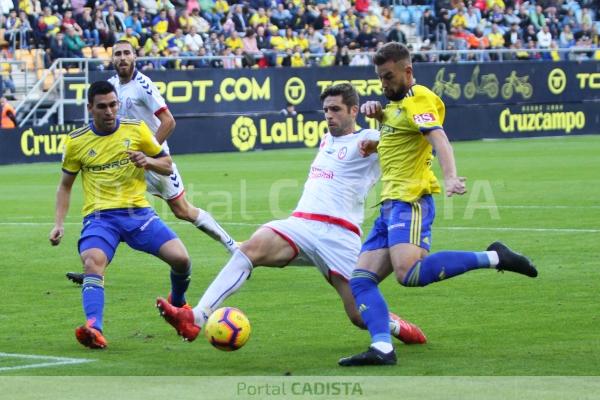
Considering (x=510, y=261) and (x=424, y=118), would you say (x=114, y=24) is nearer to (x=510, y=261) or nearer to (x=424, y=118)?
(x=424, y=118)

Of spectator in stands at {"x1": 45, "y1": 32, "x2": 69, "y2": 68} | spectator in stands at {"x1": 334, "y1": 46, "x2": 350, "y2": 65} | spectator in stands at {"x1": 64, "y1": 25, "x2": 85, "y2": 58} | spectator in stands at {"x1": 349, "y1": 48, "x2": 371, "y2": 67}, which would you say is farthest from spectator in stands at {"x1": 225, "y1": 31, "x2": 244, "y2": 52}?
spectator in stands at {"x1": 45, "y1": 32, "x2": 69, "y2": 68}

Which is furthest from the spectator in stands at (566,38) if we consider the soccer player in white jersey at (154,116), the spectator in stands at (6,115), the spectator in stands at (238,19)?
the soccer player in white jersey at (154,116)

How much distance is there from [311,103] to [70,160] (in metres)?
27.3

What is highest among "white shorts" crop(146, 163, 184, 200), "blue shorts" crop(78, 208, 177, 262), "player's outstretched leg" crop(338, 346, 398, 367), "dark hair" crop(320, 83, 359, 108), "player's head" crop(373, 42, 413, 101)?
"player's head" crop(373, 42, 413, 101)

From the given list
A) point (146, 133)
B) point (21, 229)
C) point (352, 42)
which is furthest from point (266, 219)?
point (352, 42)

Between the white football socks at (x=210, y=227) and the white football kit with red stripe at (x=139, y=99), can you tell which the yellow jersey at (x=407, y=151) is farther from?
the white football kit with red stripe at (x=139, y=99)

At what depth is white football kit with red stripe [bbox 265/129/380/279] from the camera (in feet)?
29.3

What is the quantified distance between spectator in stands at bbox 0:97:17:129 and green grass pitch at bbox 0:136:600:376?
932cm

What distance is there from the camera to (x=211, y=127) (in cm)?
3512

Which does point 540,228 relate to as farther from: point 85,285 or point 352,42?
point 352,42

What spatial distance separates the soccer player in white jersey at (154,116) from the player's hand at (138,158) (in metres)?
2.60

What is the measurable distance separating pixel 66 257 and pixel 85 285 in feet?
19.4

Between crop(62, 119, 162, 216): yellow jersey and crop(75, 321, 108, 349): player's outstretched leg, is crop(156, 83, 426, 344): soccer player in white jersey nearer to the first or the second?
crop(75, 321, 108, 349): player's outstretched leg

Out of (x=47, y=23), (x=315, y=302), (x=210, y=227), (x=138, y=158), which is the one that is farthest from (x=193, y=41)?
(x=138, y=158)
